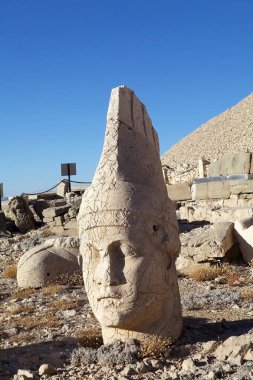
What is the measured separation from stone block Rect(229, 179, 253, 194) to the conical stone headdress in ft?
Answer: 31.2

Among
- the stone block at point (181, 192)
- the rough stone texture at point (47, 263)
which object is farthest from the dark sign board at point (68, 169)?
the rough stone texture at point (47, 263)

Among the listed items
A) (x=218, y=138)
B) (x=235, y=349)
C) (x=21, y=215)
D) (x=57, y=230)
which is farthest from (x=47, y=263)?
(x=218, y=138)

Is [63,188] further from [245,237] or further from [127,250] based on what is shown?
[127,250]

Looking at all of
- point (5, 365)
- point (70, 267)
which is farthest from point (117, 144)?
point (70, 267)

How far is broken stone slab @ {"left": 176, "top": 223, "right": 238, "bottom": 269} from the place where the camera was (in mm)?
9359

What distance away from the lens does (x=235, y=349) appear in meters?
4.41

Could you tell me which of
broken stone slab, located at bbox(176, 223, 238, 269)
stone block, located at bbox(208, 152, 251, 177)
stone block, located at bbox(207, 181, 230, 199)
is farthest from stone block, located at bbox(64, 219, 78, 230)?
broken stone slab, located at bbox(176, 223, 238, 269)

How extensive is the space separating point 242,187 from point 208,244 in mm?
5586

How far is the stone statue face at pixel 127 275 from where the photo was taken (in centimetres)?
470

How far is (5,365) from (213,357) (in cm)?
198

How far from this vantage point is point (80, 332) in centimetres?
571

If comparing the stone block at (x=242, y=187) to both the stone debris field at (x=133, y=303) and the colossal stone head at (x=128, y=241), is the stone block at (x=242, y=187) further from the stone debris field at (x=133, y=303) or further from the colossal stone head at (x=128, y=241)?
the colossal stone head at (x=128, y=241)

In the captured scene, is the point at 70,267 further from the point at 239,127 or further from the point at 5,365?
the point at 239,127

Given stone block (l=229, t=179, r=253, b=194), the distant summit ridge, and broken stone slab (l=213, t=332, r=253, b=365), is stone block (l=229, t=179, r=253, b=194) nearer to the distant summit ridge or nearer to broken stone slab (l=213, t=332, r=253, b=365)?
broken stone slab (l=213, t=332, r=253, b=365)
